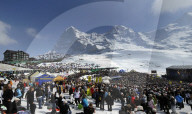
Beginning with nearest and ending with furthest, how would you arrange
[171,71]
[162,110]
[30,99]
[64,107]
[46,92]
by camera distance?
[64,107] → [30,99] → [162,110] → [46,92] → [171,71]

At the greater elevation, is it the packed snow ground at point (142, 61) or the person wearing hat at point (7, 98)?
the packed snow ground at point (142, 61)

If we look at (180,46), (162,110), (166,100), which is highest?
(180,46)

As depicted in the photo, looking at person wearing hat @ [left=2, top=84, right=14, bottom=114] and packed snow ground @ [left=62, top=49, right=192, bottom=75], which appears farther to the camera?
packed snow ground @ [left=62, top=49, right=192, bottom=75]

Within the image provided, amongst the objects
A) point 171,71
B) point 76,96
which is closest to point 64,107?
point 76,96

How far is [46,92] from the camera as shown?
11156mm

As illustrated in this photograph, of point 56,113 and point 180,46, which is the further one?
point 180,46

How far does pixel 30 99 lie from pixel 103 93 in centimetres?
445

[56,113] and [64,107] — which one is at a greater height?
[64,107]

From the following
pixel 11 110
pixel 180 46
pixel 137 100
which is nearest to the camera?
pixel 11 110

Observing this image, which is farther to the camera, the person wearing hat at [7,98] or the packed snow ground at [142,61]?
the packed snow ground at [142,61]

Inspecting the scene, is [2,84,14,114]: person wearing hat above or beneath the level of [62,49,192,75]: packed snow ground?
beneath

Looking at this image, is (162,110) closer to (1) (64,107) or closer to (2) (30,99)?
(1) (64,107)

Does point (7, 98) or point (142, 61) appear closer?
point (7, 98)

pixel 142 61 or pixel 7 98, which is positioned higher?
pixel 142 61
